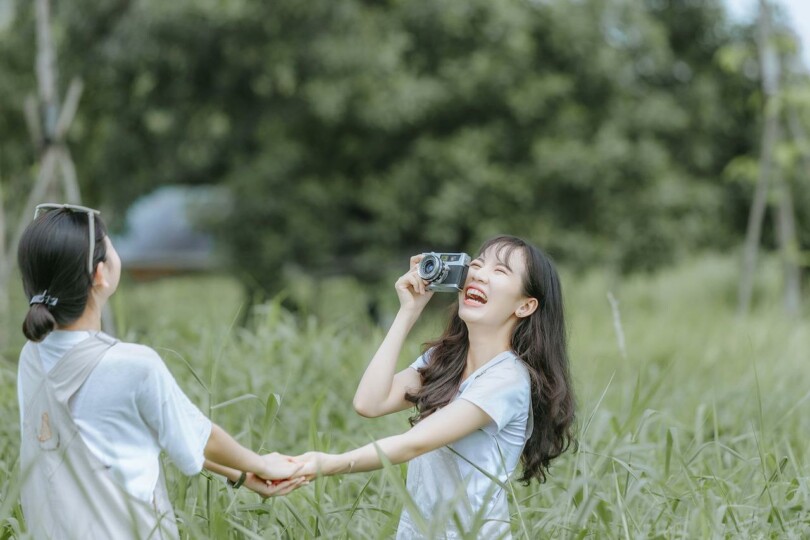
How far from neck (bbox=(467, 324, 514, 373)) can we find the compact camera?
11 centimetres

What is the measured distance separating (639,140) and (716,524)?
7451mm

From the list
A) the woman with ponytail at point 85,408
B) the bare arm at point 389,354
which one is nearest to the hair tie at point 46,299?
the woman with ponytail at point 85,408

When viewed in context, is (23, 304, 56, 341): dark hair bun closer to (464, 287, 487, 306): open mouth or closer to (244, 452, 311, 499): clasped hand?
(244, 452, 311, 499): clasped hand

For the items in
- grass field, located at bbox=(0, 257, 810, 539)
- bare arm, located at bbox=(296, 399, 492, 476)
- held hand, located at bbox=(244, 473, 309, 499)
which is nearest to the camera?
bare arm, located at bbox=(296, 399, 492, 476)

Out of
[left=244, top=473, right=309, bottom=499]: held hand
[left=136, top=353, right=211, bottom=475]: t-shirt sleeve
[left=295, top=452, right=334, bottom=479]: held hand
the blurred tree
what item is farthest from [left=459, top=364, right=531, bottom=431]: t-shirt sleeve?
the blurred tree

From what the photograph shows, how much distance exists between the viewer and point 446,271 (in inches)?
89.0

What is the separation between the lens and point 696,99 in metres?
9.94

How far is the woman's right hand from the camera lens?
7.57ft

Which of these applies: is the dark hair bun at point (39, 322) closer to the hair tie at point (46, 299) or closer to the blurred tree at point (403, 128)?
the hair tie at point (46, 299)

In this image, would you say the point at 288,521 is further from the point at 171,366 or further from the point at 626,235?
the point at 626,235

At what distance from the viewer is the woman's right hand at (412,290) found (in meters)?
2.31

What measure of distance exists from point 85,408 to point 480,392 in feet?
2.58

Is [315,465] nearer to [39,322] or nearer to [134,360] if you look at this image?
[134,360]

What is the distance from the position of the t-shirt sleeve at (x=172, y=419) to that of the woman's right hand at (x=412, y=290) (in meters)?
0.55
